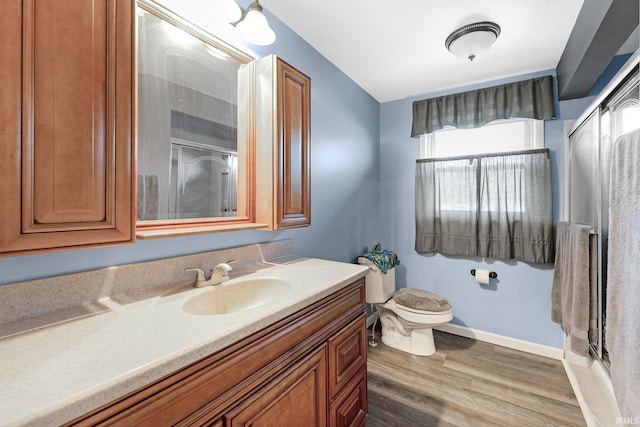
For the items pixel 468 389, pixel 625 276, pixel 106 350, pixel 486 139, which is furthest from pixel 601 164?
pixel 106 350

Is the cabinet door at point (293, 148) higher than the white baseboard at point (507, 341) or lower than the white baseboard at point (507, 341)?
higher

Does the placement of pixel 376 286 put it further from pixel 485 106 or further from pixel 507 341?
pixel 485 106

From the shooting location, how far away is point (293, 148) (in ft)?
4.89

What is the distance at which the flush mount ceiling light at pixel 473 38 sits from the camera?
1694mm

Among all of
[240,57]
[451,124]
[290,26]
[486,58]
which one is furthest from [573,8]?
[240,57]

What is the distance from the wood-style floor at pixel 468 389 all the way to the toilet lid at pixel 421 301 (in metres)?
0.43

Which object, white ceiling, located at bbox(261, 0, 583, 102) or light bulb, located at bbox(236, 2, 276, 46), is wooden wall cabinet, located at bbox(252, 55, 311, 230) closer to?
light bulb, located at bbox(236, 2, 276, 46)

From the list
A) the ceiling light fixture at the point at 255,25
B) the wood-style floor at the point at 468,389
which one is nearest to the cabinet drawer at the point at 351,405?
the wood-style floor at the point at 468,389

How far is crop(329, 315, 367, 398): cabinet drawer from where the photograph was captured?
119 centimetres

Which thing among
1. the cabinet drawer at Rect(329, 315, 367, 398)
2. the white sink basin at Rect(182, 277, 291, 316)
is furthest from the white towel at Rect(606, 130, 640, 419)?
the white sink basin at Rect(182, 277, 291, 316)

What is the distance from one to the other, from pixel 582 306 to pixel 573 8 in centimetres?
167

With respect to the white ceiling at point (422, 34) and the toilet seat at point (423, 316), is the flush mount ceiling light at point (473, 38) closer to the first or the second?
the white ceiling at point (422, 34)

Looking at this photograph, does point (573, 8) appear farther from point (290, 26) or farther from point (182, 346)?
point (182, 346)

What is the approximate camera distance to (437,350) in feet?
7.48
